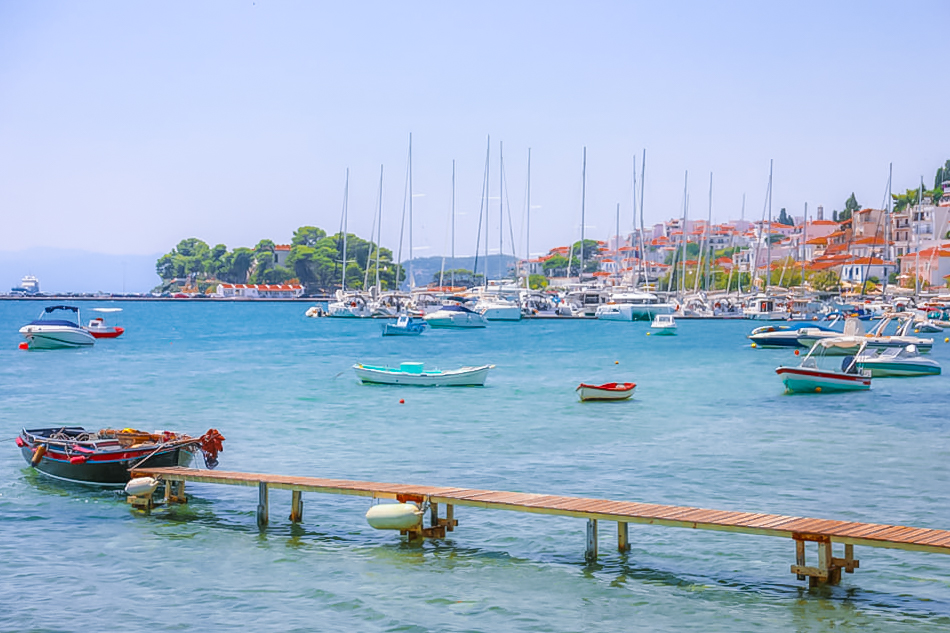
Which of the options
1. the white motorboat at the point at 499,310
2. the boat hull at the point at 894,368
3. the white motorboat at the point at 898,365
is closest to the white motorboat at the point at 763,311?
the white motorboat at the point at 499,310

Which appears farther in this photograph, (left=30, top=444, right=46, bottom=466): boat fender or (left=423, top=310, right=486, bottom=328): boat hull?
(left=423, top=310, right=486, bottom=328): boat hull

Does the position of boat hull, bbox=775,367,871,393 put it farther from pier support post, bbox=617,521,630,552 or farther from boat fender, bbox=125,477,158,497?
boat fender, bbox=125,477,158,497

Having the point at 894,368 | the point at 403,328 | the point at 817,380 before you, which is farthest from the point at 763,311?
the point at 817,380

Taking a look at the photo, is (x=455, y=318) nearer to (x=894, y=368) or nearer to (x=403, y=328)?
(x=403, y=328)

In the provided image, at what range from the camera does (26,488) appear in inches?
812

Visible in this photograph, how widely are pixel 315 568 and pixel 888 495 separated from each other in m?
12.0

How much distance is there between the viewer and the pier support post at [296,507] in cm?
1762

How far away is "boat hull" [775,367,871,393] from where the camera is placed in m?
39.2

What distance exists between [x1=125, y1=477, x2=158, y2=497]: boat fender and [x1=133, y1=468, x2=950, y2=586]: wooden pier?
1.68 ft

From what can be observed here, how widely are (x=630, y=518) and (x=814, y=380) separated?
88.0 ft

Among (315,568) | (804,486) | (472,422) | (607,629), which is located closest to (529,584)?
(607,629)

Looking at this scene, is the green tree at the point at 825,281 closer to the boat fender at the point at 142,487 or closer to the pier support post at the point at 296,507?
the pier support post at the point at 296,507

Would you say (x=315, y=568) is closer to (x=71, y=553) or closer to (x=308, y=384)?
(x=71, y=553)

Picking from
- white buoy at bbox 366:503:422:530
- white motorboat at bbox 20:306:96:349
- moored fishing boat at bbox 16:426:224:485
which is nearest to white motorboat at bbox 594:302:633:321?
white motorboat at bbox 20:306:96:349
